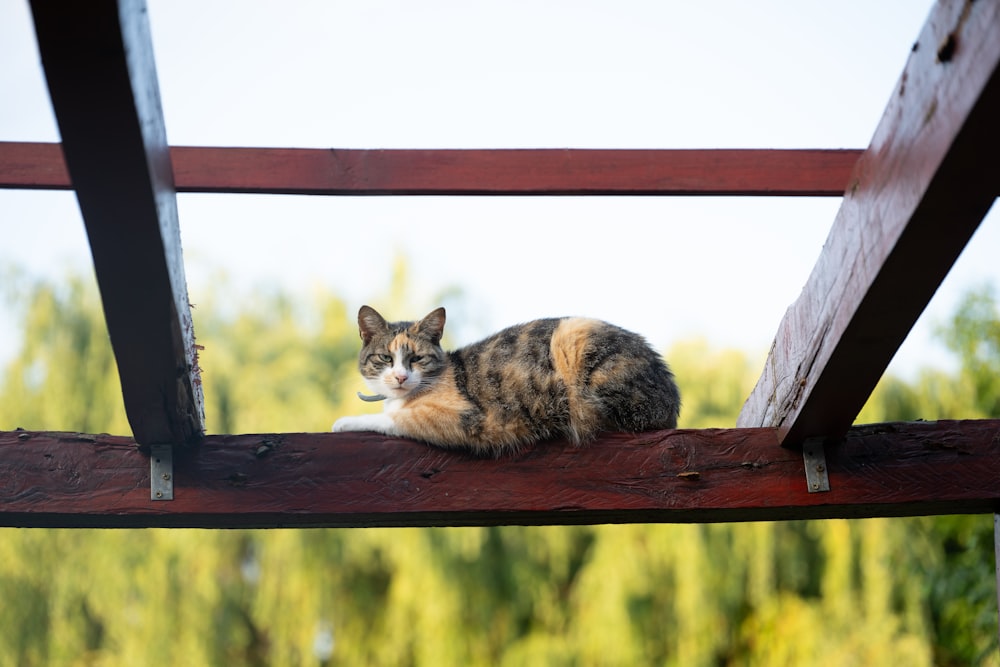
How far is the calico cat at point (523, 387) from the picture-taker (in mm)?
2154

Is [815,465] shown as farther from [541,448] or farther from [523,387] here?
[523,387]

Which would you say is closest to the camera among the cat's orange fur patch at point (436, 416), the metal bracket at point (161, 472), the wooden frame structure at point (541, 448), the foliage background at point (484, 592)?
the wooden frame structure at point (541, 448)

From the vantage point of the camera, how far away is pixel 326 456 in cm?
204

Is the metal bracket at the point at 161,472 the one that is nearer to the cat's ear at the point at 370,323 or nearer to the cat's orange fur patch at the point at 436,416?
the cat's orange fur patch at the point at 436,416

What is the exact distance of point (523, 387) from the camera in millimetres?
2354

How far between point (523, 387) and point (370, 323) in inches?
30.8

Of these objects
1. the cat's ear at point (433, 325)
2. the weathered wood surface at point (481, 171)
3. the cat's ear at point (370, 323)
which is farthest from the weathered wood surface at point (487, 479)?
the cat's ear at point (370, 323)

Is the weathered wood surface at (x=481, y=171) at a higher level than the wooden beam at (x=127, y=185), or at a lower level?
higher

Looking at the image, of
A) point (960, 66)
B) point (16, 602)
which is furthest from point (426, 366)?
point (16, 602)

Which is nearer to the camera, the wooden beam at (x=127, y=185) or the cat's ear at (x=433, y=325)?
the wooden beam at (x=127, y=185)

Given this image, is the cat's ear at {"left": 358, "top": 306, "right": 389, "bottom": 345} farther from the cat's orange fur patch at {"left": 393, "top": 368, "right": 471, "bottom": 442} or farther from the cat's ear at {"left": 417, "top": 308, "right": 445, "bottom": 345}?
the cat's orange fur patch at {"left": 393, "top": 368, "right": 471, "bottom": 442}

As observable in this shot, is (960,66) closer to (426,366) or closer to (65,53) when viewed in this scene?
(65,53)

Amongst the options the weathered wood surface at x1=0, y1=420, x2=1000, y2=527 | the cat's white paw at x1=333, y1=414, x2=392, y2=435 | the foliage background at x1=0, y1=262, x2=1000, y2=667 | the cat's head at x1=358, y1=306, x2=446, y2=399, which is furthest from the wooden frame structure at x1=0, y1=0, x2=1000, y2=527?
the foliage background at x1=0, y1=262, x2=1000, y2=667

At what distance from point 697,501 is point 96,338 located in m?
4.94
